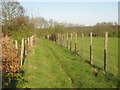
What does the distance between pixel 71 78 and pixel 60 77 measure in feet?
1.83

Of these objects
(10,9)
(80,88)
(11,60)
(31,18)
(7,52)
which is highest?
(10,9)

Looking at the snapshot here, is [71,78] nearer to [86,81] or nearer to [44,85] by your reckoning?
[86,81]

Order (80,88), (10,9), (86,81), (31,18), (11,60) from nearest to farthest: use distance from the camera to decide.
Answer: (11,60) → (80,88) → (86,81) → (31,18) → (10,9)

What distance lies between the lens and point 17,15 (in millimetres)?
26781

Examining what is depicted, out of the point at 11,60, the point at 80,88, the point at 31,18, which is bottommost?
the point at 80,88

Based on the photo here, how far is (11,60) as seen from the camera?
4938mm

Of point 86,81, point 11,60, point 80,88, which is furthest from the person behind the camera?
point 86,81

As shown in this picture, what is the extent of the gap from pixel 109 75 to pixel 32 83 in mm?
3748

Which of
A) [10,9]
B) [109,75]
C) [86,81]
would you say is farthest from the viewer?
[10,9]

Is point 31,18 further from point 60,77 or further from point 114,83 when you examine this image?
point 114,83

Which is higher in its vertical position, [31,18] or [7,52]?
[31,18]

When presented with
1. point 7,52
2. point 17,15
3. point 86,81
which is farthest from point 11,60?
point 17,15

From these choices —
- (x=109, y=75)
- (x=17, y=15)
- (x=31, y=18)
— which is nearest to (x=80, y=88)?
(x=109, y=75)

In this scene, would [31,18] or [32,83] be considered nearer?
[32,83]
